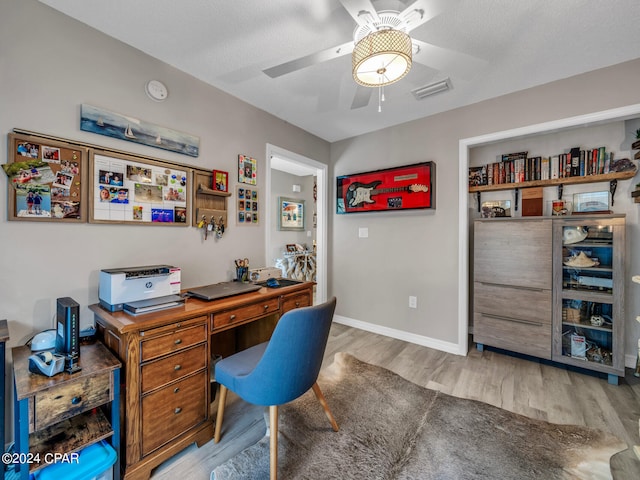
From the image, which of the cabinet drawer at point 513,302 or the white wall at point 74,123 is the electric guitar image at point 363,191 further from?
the white wall at point 74,123

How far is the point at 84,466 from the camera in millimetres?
1137

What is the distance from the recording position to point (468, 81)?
2217 mm

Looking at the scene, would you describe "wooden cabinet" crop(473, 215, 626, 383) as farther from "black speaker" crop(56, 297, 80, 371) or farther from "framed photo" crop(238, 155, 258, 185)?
"black speaker" crop(56, 297, 80, 371)

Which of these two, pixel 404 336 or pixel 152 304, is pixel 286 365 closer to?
pixel 152 304

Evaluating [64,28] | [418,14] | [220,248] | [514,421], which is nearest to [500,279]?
[514,421]

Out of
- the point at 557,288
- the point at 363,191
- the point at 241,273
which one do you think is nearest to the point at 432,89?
the point at 363,191

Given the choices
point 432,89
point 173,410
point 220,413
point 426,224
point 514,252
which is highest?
point 432,89

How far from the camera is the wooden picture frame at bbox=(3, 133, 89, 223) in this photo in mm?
1381

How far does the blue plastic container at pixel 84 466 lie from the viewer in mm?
1098

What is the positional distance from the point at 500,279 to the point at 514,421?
1273mm

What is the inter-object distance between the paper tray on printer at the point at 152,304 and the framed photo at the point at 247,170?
1297 millimetres

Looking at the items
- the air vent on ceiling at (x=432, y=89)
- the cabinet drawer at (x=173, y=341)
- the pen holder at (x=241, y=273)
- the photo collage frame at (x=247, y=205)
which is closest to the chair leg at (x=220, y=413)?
the cabinet drawer at (x=173, y=341)

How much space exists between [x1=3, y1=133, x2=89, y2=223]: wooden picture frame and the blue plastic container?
1.19m

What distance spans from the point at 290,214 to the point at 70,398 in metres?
4.91
